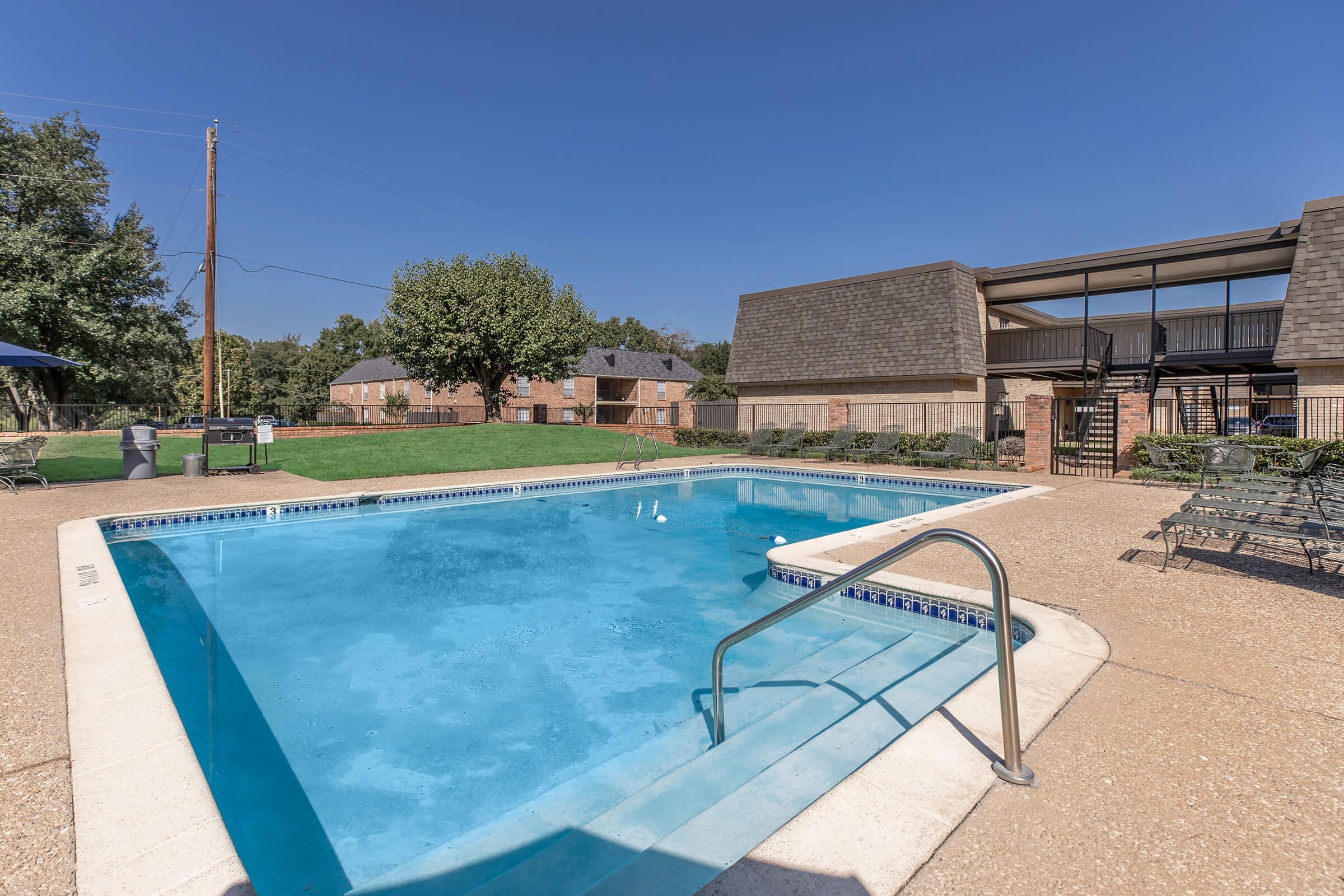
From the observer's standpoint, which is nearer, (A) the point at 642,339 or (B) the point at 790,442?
(B) the point at 790,442

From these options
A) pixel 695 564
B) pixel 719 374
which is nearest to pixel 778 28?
pixel 695 564

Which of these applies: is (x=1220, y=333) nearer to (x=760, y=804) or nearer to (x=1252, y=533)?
(x=1252, y=533)

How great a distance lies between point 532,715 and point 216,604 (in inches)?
159

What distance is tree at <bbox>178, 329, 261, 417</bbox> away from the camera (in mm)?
48594

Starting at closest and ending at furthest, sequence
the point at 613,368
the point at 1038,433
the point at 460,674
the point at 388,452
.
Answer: the point at 460,674 < the point at 1038,433 < the point at 388,452 < the point at 613,368

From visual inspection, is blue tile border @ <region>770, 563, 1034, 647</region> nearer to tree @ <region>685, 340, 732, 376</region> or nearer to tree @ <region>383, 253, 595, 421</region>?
tree @ <region>383, 253, 595, 421</region>

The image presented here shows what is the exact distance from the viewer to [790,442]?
19.8m

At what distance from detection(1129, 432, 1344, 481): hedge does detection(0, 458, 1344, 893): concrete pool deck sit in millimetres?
8207

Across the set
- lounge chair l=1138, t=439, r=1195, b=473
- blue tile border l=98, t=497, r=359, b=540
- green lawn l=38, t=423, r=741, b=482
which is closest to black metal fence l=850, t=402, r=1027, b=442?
green lawn l=38, t=423, r=741, b=482

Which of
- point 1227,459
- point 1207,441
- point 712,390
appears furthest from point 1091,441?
point 712,390

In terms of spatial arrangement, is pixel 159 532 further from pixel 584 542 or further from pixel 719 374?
pixel 719 374

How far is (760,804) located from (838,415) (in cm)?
1869

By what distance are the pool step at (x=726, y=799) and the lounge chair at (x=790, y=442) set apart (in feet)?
51.6

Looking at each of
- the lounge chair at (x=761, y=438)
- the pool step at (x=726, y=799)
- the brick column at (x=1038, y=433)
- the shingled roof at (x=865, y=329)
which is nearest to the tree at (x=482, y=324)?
the shingled roof at (x=865, y=329)
